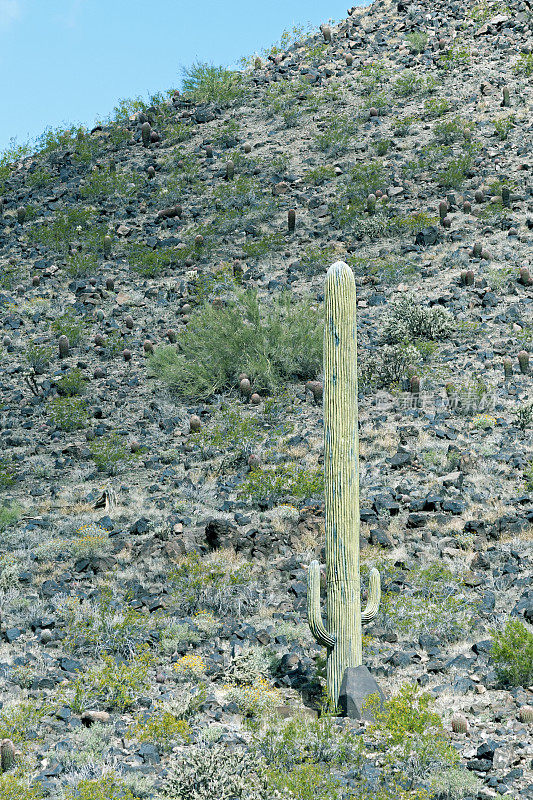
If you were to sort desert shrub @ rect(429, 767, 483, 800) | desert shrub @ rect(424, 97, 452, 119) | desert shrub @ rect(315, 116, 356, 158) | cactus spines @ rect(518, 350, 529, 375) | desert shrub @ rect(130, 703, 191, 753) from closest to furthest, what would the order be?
desert shrub @ rect(429, 767, 483, 800) < desert shrub @ rect(130, 703, 191, 753) < cactus spines @ rect(518, 350, 529, 375) < desert shrub @ rect(315, 116, 356, 158) < desert shrub @ rect(424, 97, 452, 119)

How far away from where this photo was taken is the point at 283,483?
41.3 ft

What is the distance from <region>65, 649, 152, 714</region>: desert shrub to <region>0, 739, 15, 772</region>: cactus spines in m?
0.92

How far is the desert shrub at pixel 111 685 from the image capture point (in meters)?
7.93

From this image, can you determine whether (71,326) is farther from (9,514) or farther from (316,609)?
(316,609)

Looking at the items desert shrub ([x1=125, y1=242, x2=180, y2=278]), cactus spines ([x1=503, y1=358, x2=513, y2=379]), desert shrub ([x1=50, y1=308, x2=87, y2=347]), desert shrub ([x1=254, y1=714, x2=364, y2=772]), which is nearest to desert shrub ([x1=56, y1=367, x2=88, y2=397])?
desert shrub ([x1=50, y1=308, x2=87, y2=347])

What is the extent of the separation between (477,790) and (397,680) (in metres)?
1.90

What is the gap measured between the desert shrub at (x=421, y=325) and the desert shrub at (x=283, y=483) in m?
4.31

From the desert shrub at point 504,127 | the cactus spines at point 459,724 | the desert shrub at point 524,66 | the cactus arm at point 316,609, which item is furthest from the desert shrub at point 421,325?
the desert shrub at point 524,66

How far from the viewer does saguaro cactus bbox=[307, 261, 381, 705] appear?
8.01 metres

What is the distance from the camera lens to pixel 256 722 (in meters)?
7.54

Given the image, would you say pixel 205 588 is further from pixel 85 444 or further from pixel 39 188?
pixel 39 188

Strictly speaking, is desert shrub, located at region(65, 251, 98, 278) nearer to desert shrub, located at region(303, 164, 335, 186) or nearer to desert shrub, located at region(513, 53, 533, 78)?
desert shrub, located at region(303, 164, 335, 186)

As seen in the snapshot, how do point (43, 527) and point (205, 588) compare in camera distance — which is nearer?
point (205, 588)

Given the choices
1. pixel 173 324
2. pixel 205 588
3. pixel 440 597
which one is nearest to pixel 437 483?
pixel 440 597
